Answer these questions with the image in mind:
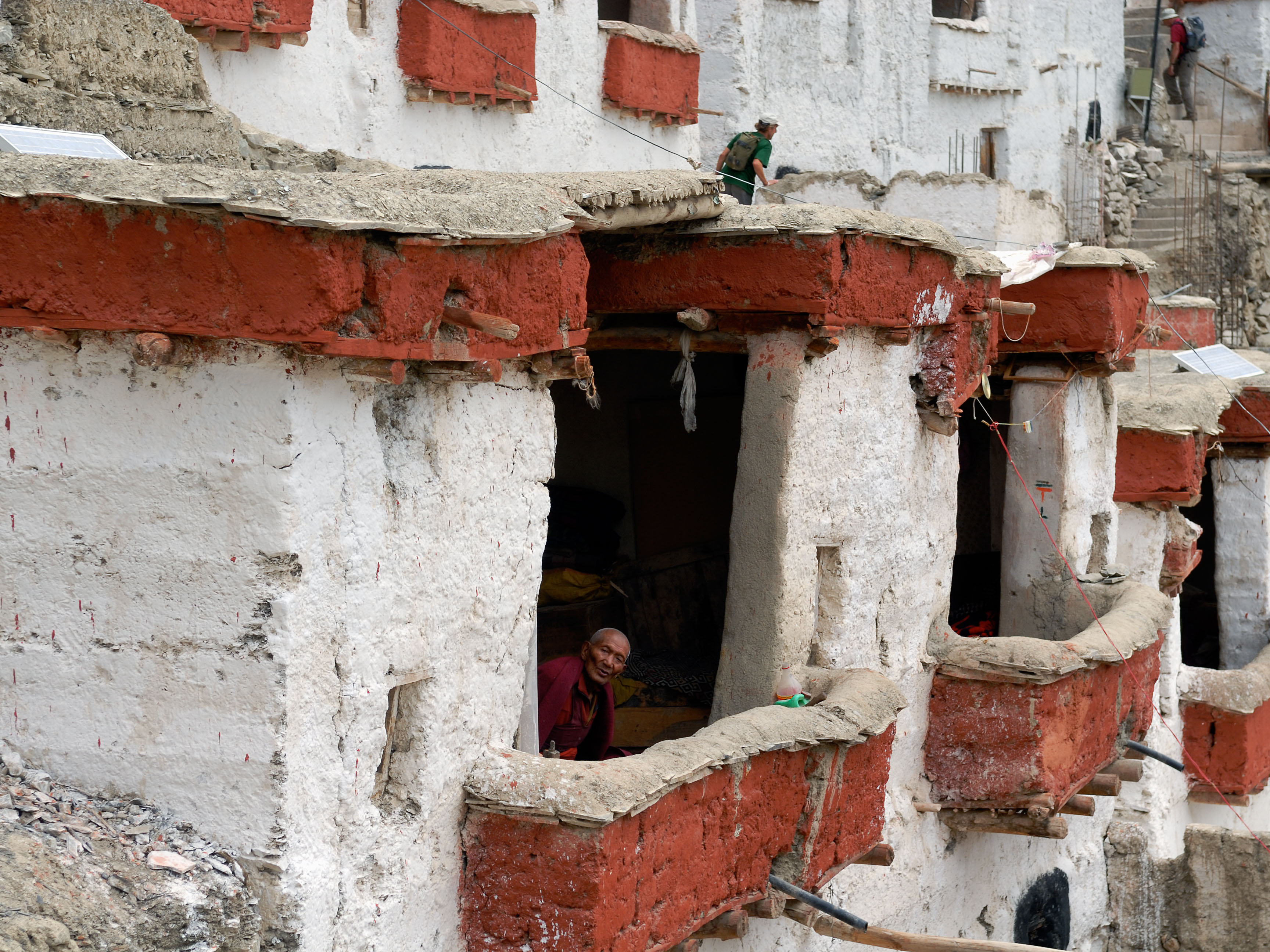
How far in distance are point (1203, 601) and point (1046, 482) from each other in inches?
241

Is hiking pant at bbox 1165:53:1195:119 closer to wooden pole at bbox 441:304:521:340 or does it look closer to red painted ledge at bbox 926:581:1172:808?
red painted ledge at bbox 926:581:1172:808

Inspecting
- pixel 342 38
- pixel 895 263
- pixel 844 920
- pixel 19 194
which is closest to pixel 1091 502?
pixel 895 263

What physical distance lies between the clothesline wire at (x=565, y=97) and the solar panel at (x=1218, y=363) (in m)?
3.42

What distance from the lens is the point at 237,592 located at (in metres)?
4.10

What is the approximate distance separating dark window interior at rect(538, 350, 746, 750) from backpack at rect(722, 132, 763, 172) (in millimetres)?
1859

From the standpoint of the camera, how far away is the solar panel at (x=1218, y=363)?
11.9 meters

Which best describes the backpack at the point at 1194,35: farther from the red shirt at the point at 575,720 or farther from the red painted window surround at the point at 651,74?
the red shirt at the point at 575,720

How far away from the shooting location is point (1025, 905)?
923cm

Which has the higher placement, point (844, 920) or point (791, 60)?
point (791, 60)

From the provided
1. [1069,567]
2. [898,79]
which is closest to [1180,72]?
[898,79]

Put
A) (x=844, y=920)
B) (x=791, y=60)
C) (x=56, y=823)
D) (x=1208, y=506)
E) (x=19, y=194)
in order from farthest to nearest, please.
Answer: (x=791, y=60) < (x=1208, y=506) < (x=844, y=920) < (x=56, y=823) < (x=19, y=194)

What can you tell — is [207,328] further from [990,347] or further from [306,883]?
[990,347]

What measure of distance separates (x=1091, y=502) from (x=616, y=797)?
550 centimetres

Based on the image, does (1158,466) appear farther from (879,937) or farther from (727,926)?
(727,926)
